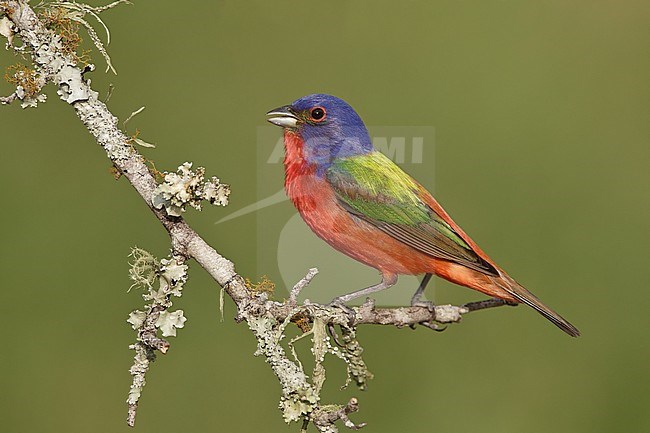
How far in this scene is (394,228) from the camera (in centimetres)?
230

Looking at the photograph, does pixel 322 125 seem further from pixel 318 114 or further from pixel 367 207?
pixel 367 207

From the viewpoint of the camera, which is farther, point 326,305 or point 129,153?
point 326,305

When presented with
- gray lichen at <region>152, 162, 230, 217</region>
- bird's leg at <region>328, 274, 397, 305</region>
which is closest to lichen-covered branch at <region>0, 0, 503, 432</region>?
gray lichen at <region>152, 162, 230, 217</region>

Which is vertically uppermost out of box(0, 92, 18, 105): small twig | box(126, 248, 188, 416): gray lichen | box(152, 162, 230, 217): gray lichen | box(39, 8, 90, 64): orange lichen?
box(39, 8, 90, 64): orange lichen

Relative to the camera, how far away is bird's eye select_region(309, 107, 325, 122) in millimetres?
2148

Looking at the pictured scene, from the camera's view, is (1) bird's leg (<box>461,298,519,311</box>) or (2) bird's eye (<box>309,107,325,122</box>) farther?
(2) bird's eye (<box>309,107,325,122</box>)

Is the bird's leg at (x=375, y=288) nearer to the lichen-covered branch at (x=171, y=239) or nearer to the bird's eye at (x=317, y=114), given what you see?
the lichen-covered branch at (x=171, y=239)

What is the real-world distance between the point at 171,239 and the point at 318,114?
0.59 m

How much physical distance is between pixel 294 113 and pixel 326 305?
50cm

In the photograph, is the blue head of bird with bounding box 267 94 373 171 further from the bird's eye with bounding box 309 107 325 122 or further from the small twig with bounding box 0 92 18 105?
the small twig with bounding box 0 92 18 105

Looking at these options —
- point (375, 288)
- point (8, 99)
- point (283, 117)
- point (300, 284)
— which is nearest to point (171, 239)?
point (300, 284)

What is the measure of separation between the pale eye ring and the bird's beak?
0.04 metres

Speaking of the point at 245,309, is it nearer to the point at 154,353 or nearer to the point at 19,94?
the point at 154,353

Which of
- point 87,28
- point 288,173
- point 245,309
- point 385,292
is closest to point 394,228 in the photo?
point 385,292
